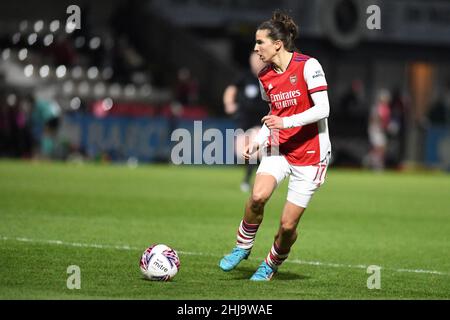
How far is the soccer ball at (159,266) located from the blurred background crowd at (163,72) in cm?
2152

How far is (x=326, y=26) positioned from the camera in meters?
38.0

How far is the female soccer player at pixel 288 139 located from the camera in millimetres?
9430

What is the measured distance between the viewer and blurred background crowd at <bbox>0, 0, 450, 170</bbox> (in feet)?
102

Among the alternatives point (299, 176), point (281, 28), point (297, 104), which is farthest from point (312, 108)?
point (281, 28)

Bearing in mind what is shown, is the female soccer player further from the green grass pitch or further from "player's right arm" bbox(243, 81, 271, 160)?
the green grass pitch

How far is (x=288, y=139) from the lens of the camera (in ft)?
31.6

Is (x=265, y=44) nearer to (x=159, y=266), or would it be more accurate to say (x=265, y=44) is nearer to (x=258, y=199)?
(x=258, y=199)

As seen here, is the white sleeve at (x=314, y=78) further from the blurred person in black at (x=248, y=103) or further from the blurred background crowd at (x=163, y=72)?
the blurred background crowd at (x=163, y=72)

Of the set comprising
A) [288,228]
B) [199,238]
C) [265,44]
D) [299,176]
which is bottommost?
[199,238]

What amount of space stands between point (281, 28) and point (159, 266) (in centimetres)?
238

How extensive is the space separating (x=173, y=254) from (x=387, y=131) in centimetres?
2688

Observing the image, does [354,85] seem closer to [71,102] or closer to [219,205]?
[71,102]

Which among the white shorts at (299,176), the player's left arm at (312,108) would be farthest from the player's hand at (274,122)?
the white shorts at (299,176)

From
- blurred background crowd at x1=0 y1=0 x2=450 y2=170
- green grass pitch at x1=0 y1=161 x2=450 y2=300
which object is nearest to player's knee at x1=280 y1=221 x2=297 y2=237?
green grass pitch at x1=0 y1=161 x2=450 y2=300
